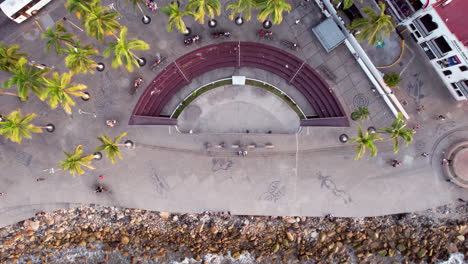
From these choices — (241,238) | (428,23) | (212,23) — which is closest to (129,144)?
(212,23)

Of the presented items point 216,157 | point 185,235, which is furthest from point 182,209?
point 216,157

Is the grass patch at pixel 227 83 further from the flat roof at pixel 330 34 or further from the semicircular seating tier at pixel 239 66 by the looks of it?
the flat roof at pixel 330 34

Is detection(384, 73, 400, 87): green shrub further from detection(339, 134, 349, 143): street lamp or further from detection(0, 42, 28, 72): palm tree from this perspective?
detection(0, 42, 28, 72): palm tree

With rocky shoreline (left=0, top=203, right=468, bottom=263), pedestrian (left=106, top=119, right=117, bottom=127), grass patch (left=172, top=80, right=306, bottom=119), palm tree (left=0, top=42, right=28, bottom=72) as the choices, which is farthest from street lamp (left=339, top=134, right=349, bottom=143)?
palm tree (left=0, top=42, right=28, bottom=72)

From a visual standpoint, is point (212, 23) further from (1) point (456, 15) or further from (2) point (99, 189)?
(1) point (456, 15)

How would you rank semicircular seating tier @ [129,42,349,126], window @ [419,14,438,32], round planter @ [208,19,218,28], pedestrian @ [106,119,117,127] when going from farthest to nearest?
semicircular seating tier @ [129,42,349,126] → round planter @ [208,19,218,28] → pedestrian @ [106,119,117,127] → window @ [419,14,438,32]

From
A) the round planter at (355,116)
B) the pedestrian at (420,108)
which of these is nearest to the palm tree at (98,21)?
the round planter at (355,116)

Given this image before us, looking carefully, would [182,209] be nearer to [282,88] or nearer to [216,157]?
[216,157]
